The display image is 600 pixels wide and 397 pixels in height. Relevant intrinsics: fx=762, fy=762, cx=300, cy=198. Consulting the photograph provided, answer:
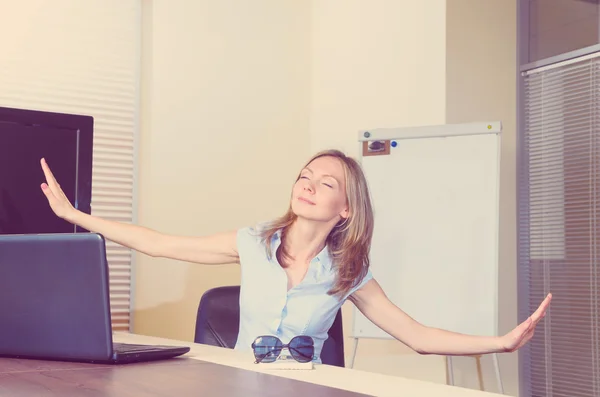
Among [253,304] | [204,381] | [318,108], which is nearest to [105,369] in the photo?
[204,381]

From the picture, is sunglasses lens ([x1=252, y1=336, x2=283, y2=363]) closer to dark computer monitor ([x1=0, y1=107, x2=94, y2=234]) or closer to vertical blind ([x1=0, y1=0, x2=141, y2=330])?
dark computer monitor ([x1=0, y1=107, x2=94, y2=234])

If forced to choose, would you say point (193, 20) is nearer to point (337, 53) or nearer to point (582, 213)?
point (337, 53)

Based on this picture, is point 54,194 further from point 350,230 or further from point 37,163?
point 350,230

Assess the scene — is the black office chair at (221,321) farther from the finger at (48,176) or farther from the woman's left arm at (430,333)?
the finger at (48,176)

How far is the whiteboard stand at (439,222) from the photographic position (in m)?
3.36

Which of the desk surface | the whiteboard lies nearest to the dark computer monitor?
the desk surface

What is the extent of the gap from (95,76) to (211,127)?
66cm

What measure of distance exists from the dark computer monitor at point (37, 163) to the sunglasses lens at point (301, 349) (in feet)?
2.70

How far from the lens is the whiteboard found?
3.36m

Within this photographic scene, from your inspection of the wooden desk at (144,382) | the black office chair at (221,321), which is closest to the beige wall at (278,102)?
the black office chair at (221,321)

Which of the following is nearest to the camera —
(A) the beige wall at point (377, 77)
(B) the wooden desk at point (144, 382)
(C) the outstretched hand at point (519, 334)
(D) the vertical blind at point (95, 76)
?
(B) the wooden desk at point (144, 382)

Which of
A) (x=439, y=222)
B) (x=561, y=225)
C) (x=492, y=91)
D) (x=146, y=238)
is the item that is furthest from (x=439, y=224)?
(x=146, y=238)

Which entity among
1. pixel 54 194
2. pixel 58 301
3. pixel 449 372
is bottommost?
pixel 449 372

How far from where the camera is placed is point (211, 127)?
4109 millimetres
